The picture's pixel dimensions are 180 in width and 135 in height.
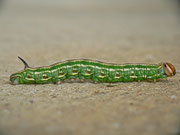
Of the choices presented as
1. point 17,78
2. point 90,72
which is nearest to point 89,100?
point 90,72

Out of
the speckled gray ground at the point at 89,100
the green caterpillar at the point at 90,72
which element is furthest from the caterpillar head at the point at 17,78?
the speckled gray ground at the point at 89,100

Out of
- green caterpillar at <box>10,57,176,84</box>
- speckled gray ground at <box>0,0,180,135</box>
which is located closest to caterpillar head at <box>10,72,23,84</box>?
green caterpillar at <box>10,57,176,84</box>

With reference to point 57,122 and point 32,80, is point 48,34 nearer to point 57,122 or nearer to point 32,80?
point 32,80

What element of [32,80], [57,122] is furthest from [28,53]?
[57,122]

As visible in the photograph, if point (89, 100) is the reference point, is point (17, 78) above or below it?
above

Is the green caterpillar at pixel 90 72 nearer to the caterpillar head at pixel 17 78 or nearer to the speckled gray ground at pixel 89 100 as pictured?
the caterpillar head at pixel 17 78

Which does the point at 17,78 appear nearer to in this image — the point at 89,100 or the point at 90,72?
the point at 90,72

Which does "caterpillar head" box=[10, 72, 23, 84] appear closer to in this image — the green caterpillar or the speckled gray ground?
the green caterpillar

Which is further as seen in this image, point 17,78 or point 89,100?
point 17,78
